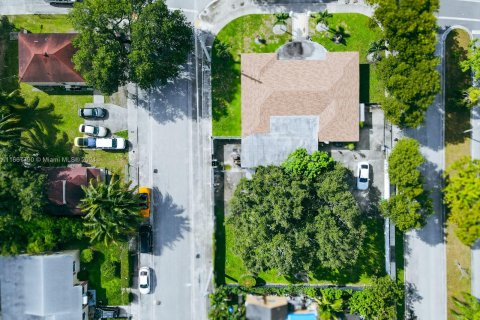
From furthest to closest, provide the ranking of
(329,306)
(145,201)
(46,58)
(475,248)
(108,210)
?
(475,248), (145,201), (329,306), (46,58), (108,210)

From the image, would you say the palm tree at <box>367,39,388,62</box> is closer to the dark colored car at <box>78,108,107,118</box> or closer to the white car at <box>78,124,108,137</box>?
the dark colored car at <box>78,108,107,118</box>

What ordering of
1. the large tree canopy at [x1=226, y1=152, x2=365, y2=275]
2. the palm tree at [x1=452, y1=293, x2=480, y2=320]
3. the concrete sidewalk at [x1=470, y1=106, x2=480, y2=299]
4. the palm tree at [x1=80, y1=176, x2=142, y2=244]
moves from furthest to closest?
the concrete sidewalk at [x1=470, y1=106, x2=480, y2=299] → the palm tree at [x1=452, y1=293, x2=480, y2=320] → the palm tree at [x1=80, y1=176, x2=142, y2=244] → the large tree canopy at [x1=226, y1=152, x2=365, y2=275]

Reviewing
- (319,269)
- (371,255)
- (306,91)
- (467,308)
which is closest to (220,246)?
(319,269)

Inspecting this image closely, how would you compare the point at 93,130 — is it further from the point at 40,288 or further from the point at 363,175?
Result: the point at 363,175

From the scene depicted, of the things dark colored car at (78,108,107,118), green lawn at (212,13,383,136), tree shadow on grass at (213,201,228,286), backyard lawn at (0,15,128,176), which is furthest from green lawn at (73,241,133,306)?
green lawn at (212,13,383,136)

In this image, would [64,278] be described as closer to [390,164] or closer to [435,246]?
[390,164]

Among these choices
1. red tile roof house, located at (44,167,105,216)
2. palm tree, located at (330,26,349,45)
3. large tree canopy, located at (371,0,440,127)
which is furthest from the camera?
palm tree, located at (330,26,349,45)

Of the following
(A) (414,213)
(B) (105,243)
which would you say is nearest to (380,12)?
(A) (414,213)
